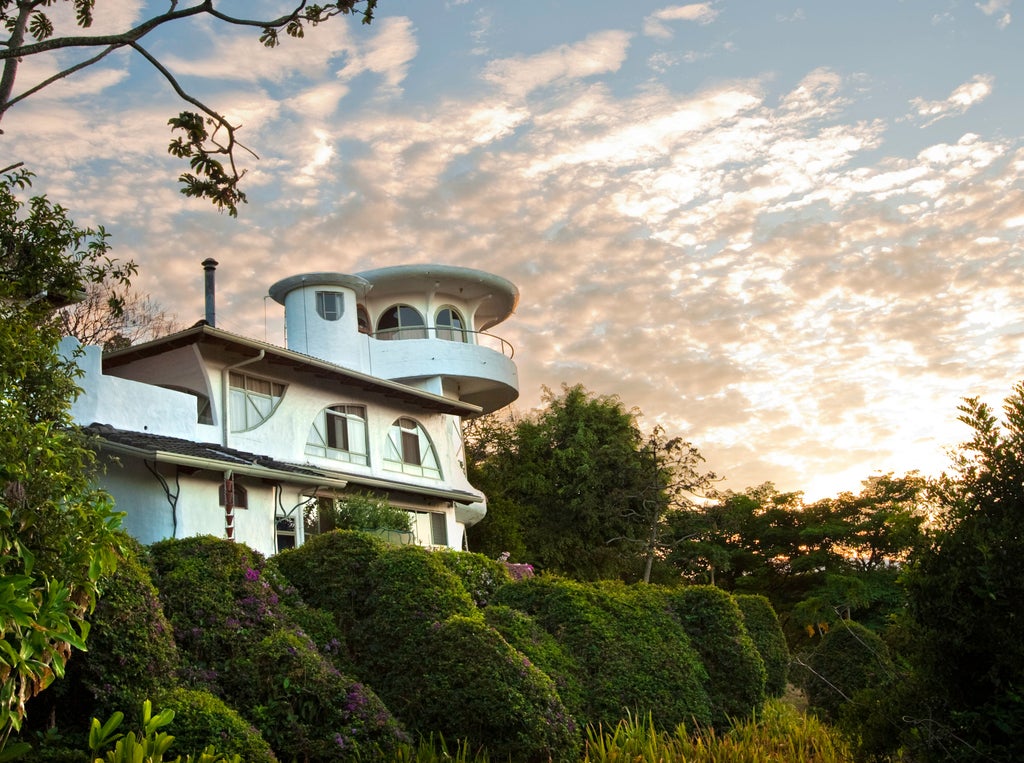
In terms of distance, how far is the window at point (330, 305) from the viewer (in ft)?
102

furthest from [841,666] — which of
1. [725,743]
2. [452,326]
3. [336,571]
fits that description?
[452,326]

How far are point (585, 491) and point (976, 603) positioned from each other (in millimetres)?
33092

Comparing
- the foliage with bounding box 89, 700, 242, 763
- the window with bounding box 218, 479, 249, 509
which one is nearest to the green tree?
the foliage with bounding box 89, 700, 242, 763

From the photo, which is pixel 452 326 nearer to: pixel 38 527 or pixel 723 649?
pixel 723 649

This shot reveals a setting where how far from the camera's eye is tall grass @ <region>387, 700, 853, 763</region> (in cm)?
1086

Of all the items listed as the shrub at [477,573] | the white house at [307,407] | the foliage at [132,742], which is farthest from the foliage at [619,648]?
the foliage at [132,742]

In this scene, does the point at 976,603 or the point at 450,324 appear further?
the point at 450,324

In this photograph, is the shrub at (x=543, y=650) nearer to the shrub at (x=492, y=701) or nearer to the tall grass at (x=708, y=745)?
the tall grass at (x=708, y=745)

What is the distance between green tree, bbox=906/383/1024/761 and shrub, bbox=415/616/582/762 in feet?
13.0

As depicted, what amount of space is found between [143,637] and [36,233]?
3999mm

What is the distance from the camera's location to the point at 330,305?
103 ft

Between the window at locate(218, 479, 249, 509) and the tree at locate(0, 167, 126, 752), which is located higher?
the window at locate(218, 479, 249, 509)

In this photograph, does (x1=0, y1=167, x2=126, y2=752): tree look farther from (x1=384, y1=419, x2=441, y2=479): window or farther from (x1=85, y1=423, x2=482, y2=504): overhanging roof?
(x1=384, y1=419, x2=441, y2=479): window

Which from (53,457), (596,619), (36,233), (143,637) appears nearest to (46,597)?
(53,457)
